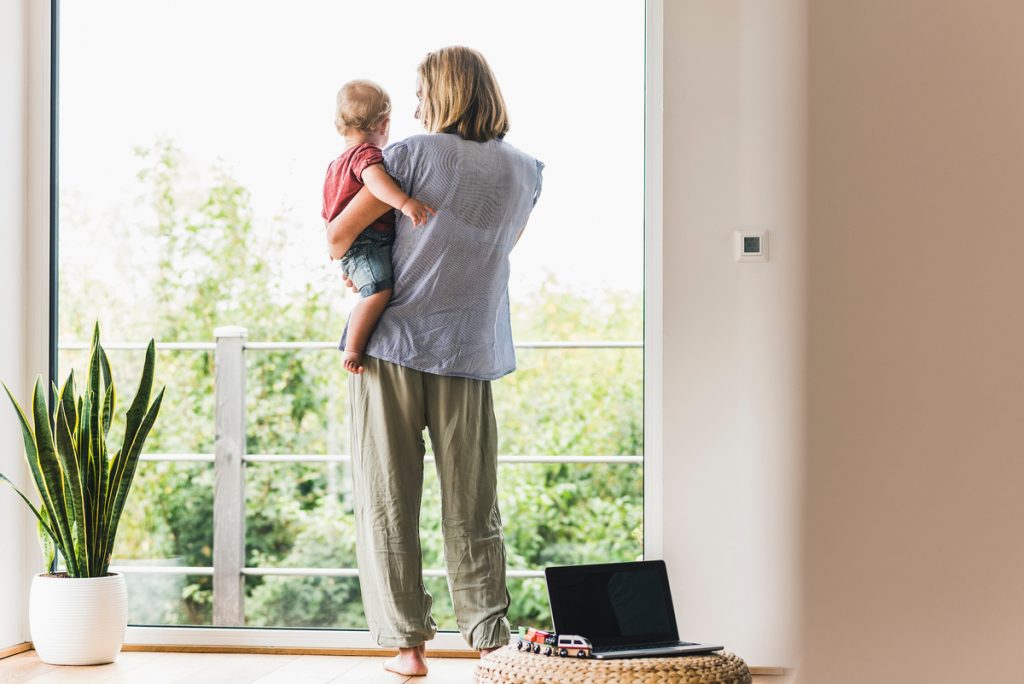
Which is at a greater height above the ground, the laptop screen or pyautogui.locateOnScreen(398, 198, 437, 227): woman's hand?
pyautogui.locateOnScreen(398, 198, 437, 227): woman's hand

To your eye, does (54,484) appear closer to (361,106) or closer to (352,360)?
(352,360)

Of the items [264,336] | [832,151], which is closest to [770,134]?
[832,151]

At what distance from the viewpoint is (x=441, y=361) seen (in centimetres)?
223

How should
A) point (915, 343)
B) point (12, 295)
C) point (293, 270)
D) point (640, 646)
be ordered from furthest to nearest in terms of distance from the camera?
point (293, 270)
point (12, 295)
point (640, 646)
point (915, 343)

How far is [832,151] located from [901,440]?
0.15 feet

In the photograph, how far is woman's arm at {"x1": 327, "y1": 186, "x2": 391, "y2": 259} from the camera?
2.23m

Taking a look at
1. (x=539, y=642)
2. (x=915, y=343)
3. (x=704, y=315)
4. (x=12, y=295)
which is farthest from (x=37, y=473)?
(x=915, y=343)

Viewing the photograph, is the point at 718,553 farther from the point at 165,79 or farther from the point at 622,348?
the point at 165,79

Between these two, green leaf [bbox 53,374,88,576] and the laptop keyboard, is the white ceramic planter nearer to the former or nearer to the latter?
green leaf [bbox 53,374,88,576]

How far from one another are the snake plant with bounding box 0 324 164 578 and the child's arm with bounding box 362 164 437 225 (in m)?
0.82

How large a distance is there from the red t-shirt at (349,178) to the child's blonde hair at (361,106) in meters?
0.05

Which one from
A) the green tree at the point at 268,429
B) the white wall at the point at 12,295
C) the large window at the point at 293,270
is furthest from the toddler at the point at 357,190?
the white wall at the point at 12,295

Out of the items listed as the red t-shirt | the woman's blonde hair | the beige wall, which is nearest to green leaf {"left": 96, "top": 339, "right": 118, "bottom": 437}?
the red t-shirt

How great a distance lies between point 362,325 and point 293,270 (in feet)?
1.85
